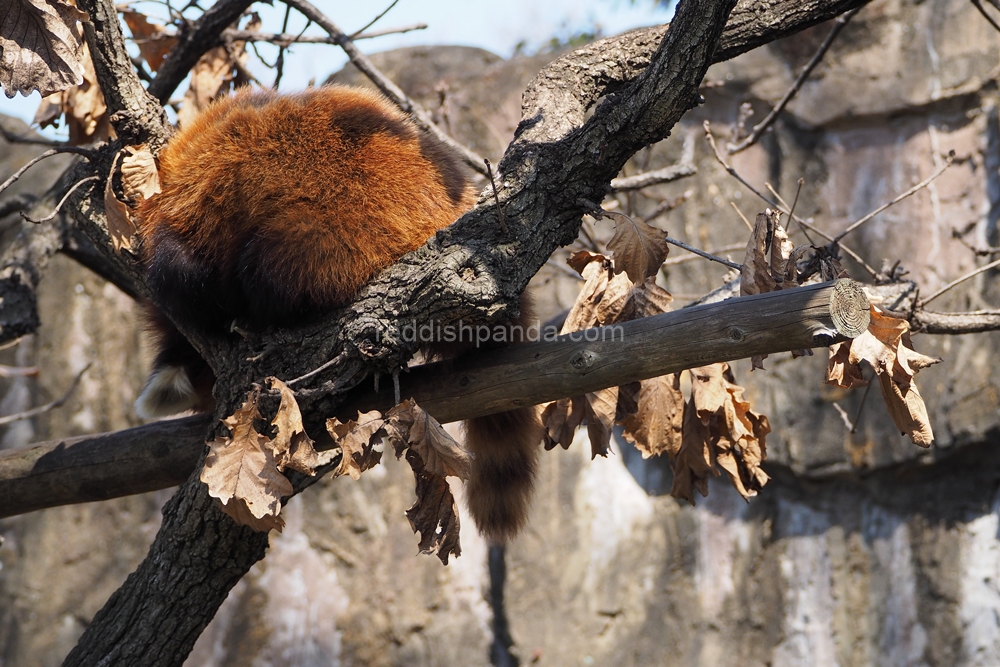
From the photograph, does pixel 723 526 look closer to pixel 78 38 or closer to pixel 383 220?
pixel 383 220

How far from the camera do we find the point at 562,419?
2303 millimetres

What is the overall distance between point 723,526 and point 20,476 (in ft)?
13.4

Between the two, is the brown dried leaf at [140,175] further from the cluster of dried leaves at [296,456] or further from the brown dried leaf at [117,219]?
the cluster of dried leaves at [296,456]

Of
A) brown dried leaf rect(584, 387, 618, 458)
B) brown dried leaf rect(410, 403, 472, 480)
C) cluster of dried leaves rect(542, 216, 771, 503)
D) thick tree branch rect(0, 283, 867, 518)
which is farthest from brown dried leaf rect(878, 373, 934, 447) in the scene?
brown dried leaf rect(410, 403, 472, 480)

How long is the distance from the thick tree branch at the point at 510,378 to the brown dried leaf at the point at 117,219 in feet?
1.87

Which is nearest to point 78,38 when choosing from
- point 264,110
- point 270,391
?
point 264,110

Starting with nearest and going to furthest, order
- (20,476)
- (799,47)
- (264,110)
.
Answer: (264,110) → (20,476) → (799,47)

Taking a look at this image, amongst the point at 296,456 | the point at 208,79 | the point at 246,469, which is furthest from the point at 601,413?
the point at 208,79

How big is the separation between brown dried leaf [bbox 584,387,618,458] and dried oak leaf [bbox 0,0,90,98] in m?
1.53

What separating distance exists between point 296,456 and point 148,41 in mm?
2330

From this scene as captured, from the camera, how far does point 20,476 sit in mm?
2480

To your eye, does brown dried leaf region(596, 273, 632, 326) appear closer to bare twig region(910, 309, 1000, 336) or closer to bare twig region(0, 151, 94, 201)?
bare twig region(910, 309, 1000, 336)

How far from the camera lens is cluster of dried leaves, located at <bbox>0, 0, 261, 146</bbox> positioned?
1.84 m

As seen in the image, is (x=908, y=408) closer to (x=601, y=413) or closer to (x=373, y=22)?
(x=601, y=413)
